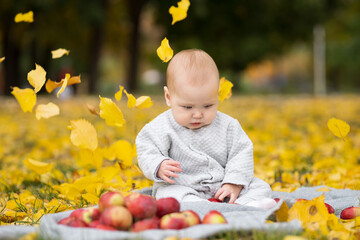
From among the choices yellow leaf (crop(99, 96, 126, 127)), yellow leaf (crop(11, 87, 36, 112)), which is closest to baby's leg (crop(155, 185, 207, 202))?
yellow leaf (crop(99, 96, 126, 127))

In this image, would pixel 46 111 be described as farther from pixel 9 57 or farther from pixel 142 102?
pixel 9 57

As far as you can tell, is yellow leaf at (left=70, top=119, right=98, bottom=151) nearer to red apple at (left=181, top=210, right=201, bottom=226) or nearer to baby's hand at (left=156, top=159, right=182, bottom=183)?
baby's hand at (left=156, top=159, right=182, bottom=183)

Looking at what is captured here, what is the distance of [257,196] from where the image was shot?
2.35 m

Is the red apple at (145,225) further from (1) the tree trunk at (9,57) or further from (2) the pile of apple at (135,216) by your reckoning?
(1) the tree trunk at (9,57)

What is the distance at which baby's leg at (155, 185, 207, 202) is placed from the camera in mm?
2307

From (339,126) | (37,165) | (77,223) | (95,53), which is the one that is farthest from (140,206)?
(95,53)

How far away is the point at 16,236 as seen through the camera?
1.77 m

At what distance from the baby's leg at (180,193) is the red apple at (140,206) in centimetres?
46

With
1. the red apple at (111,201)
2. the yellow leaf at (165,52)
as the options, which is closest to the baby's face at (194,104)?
the yellow leaf at (165,52)

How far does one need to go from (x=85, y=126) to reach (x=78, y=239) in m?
1.14

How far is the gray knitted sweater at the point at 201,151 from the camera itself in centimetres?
242

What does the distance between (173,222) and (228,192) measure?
2.09 ft

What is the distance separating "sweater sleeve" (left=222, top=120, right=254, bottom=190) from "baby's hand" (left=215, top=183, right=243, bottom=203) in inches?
1.4

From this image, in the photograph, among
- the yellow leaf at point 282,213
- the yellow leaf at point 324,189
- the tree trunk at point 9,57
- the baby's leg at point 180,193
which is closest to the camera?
the yellow leaf at point 282,213
